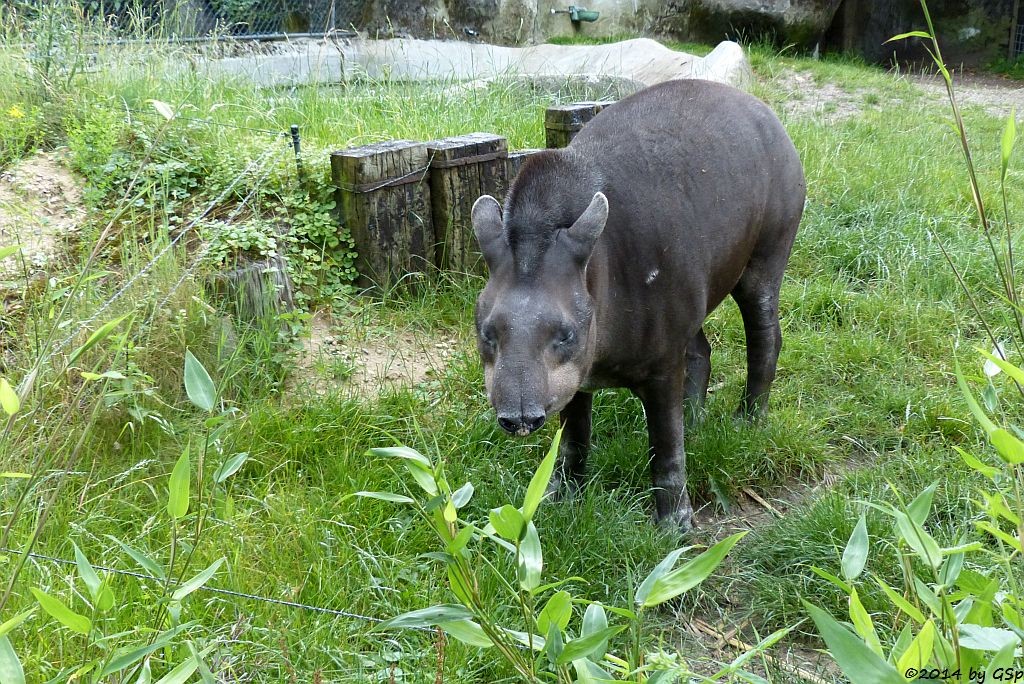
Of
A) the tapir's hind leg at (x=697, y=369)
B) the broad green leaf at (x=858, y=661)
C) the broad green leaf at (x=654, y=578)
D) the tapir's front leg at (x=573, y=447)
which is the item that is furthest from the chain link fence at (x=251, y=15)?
the broad green leaf at (x=858, y=661)

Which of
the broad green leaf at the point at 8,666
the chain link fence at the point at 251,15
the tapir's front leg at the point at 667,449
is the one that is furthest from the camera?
the chain link fence at the point at 251,15

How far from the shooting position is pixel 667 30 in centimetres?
1562

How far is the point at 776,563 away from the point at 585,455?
2.98ft

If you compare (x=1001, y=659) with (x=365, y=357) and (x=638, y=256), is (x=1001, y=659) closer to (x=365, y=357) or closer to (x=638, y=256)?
(x=638, y=256)

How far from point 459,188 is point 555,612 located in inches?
169

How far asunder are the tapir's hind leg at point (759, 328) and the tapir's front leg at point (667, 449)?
2.83ft

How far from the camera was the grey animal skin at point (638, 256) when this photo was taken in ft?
10.5

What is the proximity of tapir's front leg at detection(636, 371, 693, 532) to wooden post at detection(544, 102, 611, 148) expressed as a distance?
254 cm

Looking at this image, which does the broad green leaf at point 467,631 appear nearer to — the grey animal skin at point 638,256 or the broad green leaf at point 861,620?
the broad green leaf at point 861,620

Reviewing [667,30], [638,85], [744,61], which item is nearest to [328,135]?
[638,85]

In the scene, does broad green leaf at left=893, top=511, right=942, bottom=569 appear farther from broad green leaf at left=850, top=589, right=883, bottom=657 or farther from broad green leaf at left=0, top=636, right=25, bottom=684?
broad green leaf at left=0, top=636, right=25, bottom=684

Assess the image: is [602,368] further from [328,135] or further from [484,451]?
[328,135]

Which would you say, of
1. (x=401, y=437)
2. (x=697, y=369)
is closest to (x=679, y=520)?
(x=697, y=369)

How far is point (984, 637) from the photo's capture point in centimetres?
124
